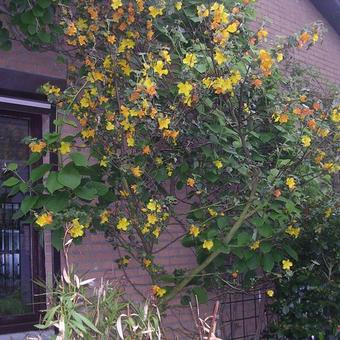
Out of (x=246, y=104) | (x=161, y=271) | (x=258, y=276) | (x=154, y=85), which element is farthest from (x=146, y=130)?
(x=258, y=276)

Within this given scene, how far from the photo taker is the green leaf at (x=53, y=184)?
3982mm

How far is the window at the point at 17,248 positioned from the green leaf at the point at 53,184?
41.6 inches

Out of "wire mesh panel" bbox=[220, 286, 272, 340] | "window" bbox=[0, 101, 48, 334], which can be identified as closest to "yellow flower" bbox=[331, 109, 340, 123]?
"wire mesh panel" bbox=[220, 286, 272, 340]

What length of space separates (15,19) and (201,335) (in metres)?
2.84

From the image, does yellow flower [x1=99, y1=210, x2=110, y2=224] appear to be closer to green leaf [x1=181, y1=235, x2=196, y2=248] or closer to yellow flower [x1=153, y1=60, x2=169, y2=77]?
green leaf [x1=181, y1=235, x2=196, y2=248]

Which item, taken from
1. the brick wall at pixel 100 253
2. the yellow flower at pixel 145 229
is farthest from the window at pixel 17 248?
the yellow flower at pixel 145 229

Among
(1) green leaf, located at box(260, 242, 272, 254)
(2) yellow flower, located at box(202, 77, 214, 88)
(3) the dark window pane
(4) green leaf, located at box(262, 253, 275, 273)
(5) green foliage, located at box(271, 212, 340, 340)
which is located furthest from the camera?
(5) green foliage, located at box(271, 212, 340, 340)

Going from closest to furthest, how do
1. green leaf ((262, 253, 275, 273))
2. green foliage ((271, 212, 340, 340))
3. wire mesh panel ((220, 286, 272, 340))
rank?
green leaf ((262, 253, 275, 273)), green foliage ((271, 212, 340, 340)), wire mesh panel ((220, 286, 272, 340))

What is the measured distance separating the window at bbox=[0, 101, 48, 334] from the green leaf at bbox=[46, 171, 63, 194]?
41.6 inches

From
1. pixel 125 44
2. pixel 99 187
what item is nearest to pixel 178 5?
pixel 125 44

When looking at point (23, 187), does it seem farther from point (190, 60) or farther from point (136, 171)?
point (190, 60)

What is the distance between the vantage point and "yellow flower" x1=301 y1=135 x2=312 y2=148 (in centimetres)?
412

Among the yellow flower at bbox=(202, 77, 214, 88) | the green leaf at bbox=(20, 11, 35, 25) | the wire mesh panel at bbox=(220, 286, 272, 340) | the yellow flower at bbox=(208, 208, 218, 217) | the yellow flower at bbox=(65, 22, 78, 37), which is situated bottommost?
the wire mesh panel at bbox=(220, 286, 272, 340)

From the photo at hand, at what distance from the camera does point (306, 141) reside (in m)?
4.12
